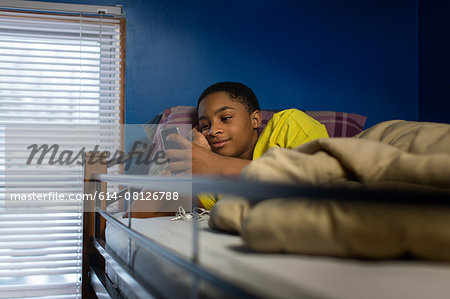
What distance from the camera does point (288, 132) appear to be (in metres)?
1.50

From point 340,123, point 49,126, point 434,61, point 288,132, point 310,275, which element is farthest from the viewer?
point 434,61

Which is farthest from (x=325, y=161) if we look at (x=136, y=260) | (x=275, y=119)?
(x=275, y=119)

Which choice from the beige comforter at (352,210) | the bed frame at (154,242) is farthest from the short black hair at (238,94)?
the beige comforter at (352,210)

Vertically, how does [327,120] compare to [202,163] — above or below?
above

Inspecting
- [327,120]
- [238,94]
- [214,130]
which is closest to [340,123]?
[327,120]

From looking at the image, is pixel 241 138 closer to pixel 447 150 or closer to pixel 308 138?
pixel 308 138

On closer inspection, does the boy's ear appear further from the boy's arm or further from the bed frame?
the bed frame

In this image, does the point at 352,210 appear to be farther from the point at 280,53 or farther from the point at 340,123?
the point at 280,53

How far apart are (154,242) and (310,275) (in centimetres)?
34

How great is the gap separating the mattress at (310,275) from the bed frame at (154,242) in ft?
0.09

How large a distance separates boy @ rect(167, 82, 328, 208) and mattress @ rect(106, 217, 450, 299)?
562 mm

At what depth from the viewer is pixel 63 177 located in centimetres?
222

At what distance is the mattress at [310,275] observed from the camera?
1.45ft

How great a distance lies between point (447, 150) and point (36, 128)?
2.01m
